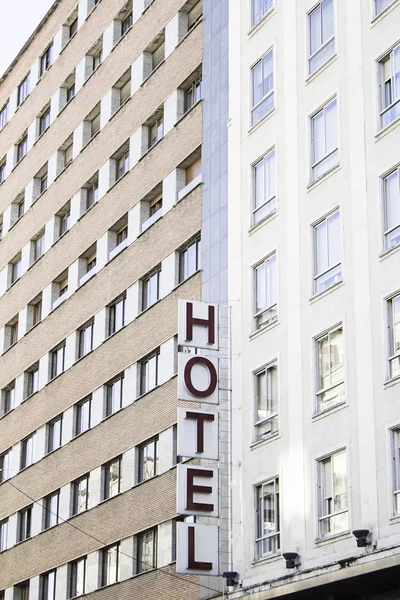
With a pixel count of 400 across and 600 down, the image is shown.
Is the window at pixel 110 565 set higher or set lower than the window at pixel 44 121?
lower

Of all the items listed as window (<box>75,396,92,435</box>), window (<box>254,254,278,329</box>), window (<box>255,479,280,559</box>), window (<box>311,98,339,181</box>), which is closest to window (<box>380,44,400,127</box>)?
window (<box>311,98,339,181</box>)

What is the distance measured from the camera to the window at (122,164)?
51.3 metres

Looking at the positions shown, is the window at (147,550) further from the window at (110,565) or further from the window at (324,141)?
the window at (324,141)

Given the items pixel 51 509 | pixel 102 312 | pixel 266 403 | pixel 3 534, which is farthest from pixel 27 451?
pixel 266 403

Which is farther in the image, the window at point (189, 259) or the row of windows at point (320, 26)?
the window at point (189, 259)

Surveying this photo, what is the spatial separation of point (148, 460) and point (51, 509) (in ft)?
29.8

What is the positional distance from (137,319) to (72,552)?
956 cm

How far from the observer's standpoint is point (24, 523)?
53719 millimetres

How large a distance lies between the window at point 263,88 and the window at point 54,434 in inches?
718

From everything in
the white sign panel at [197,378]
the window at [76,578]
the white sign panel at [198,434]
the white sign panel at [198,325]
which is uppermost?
the white sign panel at [198,325]

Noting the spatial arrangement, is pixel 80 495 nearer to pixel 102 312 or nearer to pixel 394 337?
pixel 102 312

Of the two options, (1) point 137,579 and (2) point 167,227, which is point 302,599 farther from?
(2) point 167,227

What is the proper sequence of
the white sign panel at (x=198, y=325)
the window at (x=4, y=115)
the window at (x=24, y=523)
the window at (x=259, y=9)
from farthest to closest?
the window at (x=4, y=115) < the window at (x=24, y=523) < the window at (x=259, y=9) < the white sign panel at (x=198, y=325)

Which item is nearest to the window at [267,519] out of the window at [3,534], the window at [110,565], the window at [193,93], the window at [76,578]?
the window at [110,565]
